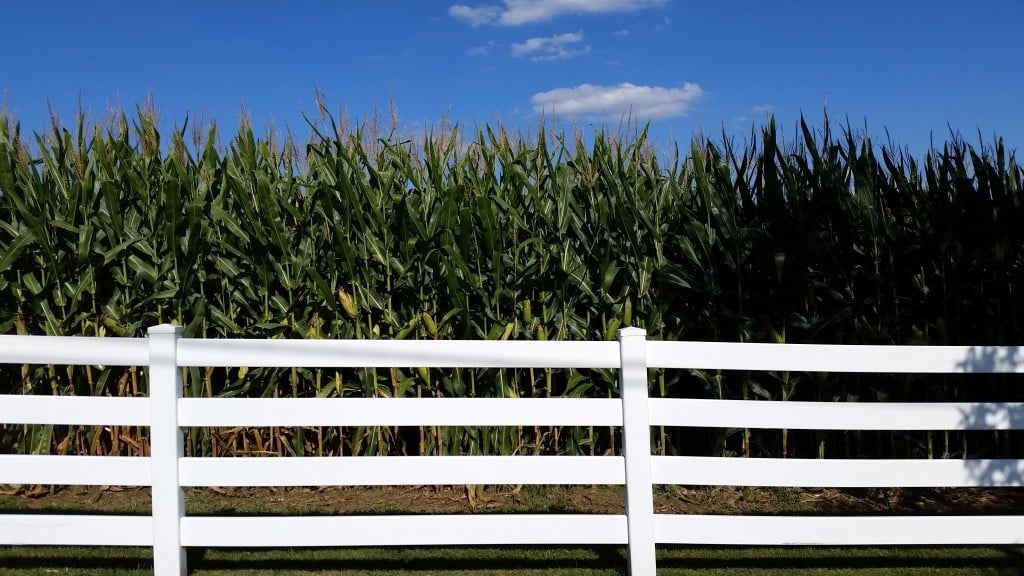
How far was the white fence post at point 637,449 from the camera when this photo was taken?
382 cm

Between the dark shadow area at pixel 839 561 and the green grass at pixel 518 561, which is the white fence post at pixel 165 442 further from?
the dark shadow area at pixel 839 561

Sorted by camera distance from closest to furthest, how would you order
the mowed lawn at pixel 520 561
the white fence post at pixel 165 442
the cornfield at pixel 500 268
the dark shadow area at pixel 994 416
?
the white fence post at pixel 165 442, the dark shadow area at pixel 994 416, the mowed lawn at pixel 520 561, the cornfield at pixel 500 268

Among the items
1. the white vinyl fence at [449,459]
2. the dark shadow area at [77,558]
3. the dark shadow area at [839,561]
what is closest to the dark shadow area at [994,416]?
the white vinyl fence at [449,459]

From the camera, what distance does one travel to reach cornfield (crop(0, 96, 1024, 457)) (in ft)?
18.7

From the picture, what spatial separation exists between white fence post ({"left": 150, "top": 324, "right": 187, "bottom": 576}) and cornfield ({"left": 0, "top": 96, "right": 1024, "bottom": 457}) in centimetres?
182

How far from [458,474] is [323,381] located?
2.40 metres

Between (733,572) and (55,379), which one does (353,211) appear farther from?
(733,572)

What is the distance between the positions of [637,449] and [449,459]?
904 millimetres

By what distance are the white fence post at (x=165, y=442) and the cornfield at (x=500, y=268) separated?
1822 mm

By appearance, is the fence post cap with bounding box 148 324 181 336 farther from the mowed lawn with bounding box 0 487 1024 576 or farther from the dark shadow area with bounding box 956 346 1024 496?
the dark shadow area with bounding box 956 346 1024 496

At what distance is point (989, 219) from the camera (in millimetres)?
5758

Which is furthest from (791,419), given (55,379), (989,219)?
(55,379)

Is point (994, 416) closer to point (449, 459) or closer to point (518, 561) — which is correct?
point (518, 561)

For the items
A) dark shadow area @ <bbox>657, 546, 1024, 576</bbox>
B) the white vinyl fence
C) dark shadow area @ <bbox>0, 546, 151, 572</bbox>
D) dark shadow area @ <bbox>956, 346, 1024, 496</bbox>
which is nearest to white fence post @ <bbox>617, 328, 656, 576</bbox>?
the white vinyl fence
